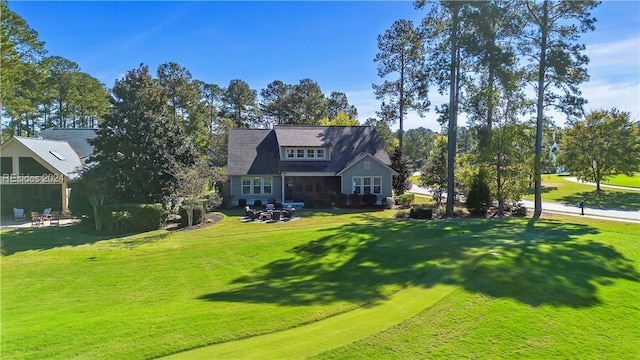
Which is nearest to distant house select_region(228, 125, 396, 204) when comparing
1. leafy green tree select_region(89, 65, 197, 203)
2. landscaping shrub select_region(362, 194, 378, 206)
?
landscaping shrub select_region(362, 194, 378, 206)

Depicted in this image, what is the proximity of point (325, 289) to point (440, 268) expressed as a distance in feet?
12.6

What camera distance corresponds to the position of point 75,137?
33.5 meters

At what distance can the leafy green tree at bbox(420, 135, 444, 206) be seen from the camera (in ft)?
110

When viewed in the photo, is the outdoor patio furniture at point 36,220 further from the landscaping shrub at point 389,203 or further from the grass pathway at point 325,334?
the landscaping shrub at point 389,203

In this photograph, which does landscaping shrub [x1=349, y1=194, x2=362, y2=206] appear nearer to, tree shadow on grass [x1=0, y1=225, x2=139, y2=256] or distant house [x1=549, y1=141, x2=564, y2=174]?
tree shadow on grass [x1=0, y1=225, x2=139, y2=256]

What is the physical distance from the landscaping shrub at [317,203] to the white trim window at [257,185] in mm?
3569

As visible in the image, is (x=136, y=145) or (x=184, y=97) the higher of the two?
(x=184, y=97)

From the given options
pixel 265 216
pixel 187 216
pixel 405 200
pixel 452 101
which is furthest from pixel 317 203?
pixel 452 101

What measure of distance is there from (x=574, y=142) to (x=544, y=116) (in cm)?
1983

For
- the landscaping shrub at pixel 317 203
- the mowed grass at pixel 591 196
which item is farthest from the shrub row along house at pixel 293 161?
the mowed grass at pixel 591 196

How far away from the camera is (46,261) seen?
14445mm

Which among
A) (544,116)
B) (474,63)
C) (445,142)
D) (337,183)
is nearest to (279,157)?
(337,183)

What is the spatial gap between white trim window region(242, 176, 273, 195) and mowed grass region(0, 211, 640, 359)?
14.0 m

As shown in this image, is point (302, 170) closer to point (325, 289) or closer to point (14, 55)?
point (14, 55)
